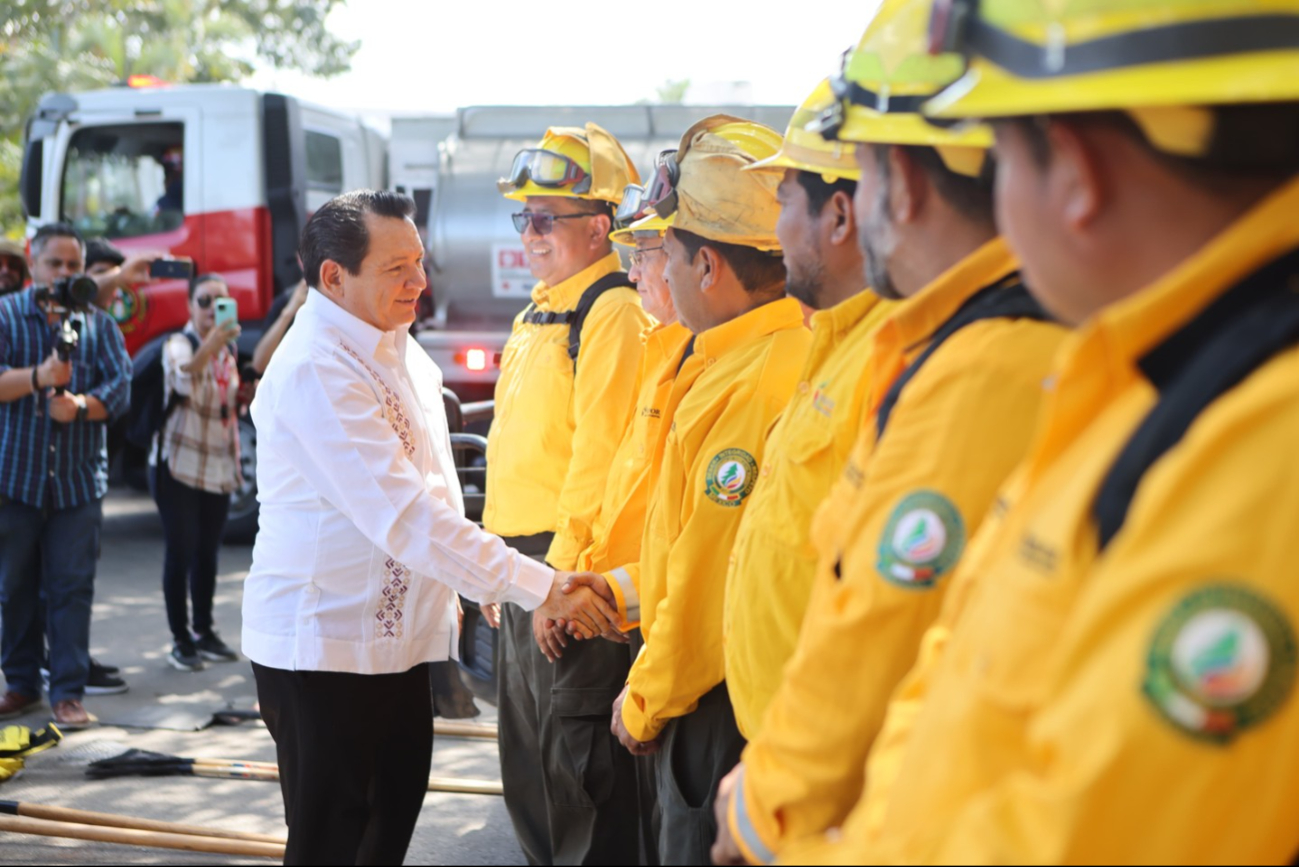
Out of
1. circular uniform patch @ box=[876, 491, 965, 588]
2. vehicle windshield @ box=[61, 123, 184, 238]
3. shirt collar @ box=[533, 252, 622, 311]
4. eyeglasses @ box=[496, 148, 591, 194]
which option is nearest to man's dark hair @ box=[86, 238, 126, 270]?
vehicle windshield @ box=[61, 123, 184, 238]

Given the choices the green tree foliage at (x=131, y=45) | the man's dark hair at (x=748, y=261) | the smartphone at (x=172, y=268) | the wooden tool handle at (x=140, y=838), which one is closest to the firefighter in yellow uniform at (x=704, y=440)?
the man's dark hair at (x=748, y=261)

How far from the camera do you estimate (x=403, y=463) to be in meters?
3.04

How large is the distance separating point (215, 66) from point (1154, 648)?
30.9 metres

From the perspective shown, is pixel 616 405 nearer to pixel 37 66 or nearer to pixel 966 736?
pixel 966 736

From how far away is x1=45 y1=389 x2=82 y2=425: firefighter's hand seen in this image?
5668 mm

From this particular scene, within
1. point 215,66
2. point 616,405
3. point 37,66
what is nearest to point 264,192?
point 616,405

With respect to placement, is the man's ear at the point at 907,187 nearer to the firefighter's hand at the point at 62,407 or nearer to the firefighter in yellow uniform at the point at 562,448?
the firefighter in yellow uniform at the point at 562,448

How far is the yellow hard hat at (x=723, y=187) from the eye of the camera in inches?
119

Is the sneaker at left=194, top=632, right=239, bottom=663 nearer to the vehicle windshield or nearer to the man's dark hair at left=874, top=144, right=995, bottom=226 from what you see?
the vehicle windshield

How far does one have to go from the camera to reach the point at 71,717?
548 centimetres

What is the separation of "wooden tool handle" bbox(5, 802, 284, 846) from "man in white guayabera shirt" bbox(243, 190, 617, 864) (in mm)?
1028

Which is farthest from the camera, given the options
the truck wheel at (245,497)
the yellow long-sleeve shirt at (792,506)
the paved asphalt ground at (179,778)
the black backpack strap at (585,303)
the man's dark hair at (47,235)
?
the truck wheel at (245,497)

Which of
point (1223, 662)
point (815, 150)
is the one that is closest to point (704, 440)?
point (815, 150)

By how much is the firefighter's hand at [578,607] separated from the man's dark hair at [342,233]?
97cm
